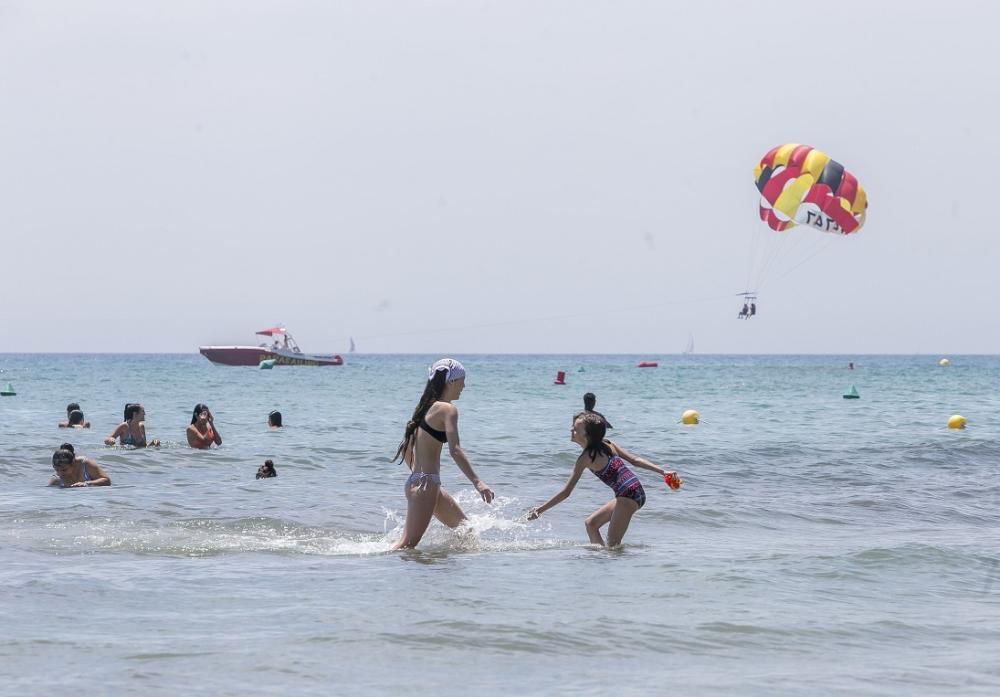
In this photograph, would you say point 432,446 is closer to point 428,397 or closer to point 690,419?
point 428,397

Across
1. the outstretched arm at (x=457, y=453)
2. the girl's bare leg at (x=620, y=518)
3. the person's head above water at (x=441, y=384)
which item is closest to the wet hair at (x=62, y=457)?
the person's head above water at (x=441, y=384)

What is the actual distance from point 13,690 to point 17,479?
39.9 feet

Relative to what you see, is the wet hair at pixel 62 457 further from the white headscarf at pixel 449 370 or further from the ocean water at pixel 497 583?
the white headscarf at pixel 449 370

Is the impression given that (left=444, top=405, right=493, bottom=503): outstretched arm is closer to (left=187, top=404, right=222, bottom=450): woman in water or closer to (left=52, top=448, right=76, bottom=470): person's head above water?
(left=52, top=448, right=76, bottom=470): person's head above water

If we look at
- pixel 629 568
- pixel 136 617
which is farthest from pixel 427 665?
pixel 629 568

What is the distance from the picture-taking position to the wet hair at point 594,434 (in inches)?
427

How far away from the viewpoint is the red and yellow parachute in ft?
94.2

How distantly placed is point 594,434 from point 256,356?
9514 cm

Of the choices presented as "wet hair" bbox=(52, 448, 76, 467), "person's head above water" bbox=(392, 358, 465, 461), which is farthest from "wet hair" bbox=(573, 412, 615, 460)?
"wet hair" bbox=(52, 448, 76, 467)

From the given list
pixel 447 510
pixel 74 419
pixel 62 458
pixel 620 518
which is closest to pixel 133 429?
pixel 62 458

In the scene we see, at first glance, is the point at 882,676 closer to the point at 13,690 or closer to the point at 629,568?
the point at 629,568

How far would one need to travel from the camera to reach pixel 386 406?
45375 mm

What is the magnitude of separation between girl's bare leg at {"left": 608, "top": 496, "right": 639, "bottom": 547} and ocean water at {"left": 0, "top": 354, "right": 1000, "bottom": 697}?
0.64ft

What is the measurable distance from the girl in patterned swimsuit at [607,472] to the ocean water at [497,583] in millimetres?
315
